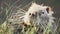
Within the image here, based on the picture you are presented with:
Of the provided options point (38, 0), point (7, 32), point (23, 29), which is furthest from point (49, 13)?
point (38, 0)

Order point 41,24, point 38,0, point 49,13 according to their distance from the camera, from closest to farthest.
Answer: point 41,24
point 49,13
point 38,0

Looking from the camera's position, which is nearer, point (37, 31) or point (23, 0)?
point (37, 31)

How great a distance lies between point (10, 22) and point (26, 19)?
17cm

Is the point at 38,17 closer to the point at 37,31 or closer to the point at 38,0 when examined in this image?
the point at 37,31

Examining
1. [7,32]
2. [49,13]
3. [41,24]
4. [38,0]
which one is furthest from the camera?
[38,0]

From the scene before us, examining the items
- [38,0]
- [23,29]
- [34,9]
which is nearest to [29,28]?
[23,29]

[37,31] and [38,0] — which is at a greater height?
[38,0]

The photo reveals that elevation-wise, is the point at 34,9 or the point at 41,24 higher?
the point at 34,9

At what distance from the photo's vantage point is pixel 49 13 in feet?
8.62

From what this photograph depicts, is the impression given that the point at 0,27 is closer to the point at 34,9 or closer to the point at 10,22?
the point at 10,22

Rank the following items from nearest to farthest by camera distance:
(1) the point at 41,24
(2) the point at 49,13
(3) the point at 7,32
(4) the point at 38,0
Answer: (3) the point at 7,32
(1) the point at 41,24
(2) the point at 49,13
(4) the point at 38,0

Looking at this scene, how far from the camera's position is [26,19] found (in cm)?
250

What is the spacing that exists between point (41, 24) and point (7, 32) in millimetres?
377

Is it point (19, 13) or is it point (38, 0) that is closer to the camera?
point (19, 13)
